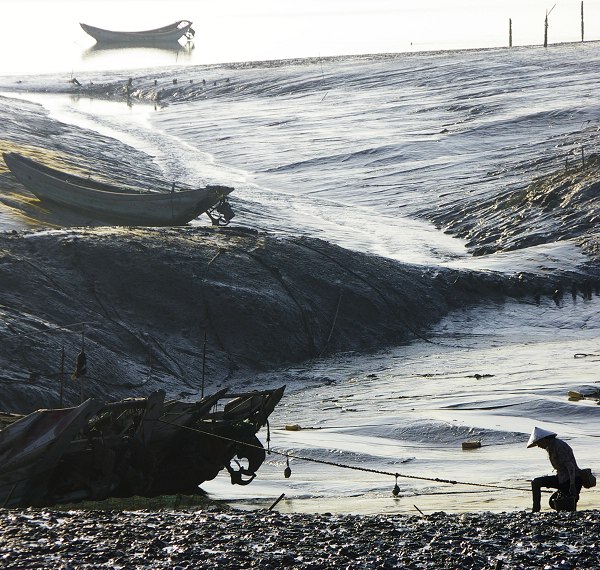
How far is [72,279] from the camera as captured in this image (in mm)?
25562

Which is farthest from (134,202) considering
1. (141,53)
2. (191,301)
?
(141,53)

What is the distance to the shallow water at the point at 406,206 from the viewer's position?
1794 cm

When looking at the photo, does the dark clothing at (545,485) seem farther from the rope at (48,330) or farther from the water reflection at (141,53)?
the water reflection at (141,53)

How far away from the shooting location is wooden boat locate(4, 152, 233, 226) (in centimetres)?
3172

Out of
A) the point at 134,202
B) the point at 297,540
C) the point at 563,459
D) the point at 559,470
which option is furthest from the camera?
the point at 134,202

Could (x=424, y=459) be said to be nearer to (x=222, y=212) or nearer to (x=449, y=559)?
(x=449, y=559)

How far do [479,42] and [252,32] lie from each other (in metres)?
42.3

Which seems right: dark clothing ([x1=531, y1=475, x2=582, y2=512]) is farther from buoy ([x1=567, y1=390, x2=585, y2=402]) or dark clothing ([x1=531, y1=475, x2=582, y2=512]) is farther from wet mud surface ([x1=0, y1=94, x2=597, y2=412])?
wet mud surface ([x1=0, y1=94, x2=597, y2=412])

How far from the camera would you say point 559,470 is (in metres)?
13.7

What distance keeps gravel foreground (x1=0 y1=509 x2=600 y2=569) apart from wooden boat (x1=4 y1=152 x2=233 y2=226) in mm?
18116

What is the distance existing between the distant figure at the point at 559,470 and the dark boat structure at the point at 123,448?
4.28 metres

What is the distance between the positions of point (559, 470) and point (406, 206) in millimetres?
27576

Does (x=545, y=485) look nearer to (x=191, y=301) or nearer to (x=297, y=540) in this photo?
(x=297, y=540)

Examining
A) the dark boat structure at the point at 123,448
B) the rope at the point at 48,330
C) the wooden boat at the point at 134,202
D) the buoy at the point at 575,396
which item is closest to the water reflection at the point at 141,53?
the wooden boat at the point at 134,202
